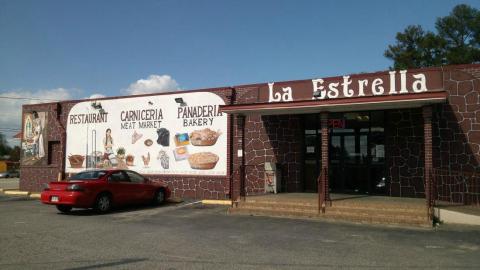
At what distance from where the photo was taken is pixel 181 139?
19484mm

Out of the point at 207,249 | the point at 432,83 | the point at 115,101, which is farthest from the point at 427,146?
the point at 115,101

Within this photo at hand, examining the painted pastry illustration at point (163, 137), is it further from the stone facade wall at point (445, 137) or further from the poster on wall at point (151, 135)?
the stone facade wall at point (445, 137)

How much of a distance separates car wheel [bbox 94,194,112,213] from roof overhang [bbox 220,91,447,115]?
15.9ft

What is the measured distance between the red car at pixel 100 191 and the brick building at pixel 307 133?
3.22 m

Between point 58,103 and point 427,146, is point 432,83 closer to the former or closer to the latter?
point 427,146

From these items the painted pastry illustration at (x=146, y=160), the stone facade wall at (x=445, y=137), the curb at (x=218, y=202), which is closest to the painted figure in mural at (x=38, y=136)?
the painted pastry illustration at (x=146, y=160)

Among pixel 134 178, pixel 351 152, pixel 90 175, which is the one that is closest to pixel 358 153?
pixel 351 152

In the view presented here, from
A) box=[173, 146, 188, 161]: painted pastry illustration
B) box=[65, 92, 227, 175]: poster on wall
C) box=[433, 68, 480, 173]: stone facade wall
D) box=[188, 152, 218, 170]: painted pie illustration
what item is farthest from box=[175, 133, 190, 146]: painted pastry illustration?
box=[433, 68, 480, 173]: stone facade wall

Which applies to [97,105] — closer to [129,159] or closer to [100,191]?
[129,159]

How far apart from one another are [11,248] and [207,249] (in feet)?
12.4

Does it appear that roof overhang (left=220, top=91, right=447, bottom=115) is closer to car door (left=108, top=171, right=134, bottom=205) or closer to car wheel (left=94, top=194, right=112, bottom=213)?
car door (left=108, top=171, right=134, bottom=205)

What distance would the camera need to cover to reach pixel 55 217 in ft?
44.9

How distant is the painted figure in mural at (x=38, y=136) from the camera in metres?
24.1

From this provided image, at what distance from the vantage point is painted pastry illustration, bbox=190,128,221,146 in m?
18.6
